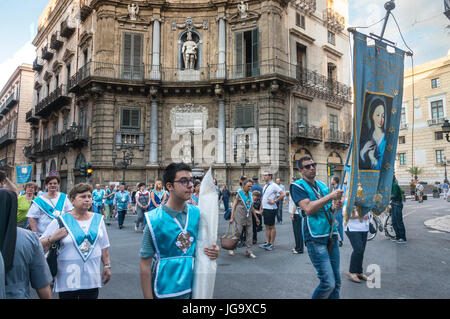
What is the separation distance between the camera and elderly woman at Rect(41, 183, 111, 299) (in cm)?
304

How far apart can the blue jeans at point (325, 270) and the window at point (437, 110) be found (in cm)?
4166

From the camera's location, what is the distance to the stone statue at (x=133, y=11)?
2153 centimetres

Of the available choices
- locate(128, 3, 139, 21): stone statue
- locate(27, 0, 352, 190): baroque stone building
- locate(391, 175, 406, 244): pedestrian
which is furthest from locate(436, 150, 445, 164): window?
locate(128, 3, 139, 21): stone statue

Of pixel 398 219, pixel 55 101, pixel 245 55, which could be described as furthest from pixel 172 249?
pixel 55 101

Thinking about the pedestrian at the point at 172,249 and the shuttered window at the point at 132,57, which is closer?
the pedestrian at the point at 172,249

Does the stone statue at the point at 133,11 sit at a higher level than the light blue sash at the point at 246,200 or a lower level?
higher

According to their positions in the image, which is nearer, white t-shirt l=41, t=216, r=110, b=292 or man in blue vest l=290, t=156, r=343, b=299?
white t-shirt l=41, t=216, r=110, b=292

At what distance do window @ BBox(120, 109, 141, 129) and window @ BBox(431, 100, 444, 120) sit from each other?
34751 millimetres

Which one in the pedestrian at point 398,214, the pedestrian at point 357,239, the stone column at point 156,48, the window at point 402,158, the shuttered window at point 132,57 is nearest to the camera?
the pedestrian at point 357,239

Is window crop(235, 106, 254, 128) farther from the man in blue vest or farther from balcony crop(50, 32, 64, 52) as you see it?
balcony crop(50, 32, 64, 52)

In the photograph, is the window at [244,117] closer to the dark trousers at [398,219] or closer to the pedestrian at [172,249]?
the dark trousers at [398,219]

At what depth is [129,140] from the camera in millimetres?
21344

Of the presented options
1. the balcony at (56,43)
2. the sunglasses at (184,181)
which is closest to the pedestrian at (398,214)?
the sunglasses at (184,181)

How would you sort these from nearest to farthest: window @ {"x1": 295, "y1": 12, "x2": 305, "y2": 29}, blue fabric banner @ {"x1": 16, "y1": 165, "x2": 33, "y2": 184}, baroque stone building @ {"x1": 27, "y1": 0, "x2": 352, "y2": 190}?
blue fabric banner @ {"x1": 16, "y1": 165, "x2": 33, "y2": 184} → baroque stone building @ {"x1": 27, "y1": 0, "x2": 352, "y2": 190} → window @ {"x1": 295, "y1": 12, "x2": 305, "y2": 29}
